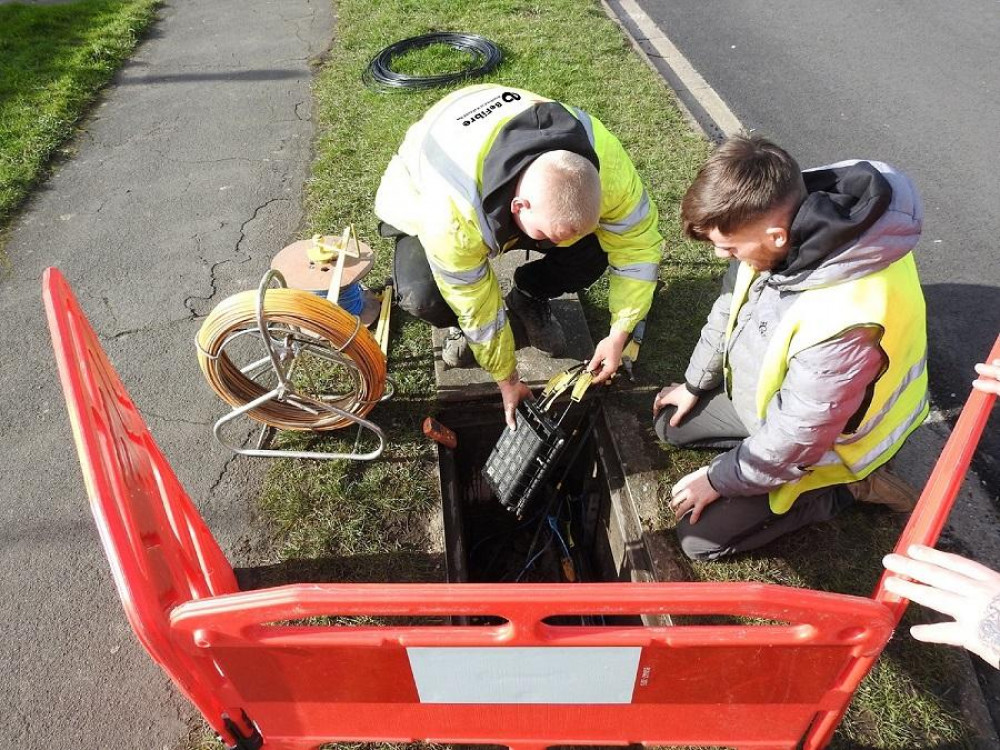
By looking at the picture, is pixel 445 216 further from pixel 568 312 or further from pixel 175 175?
pixel 175 175

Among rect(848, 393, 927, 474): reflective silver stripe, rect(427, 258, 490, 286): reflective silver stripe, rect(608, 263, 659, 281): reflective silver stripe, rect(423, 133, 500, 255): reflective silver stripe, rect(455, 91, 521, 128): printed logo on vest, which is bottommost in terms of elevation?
rect(848, 393, 927, 474): reflective silver stripe

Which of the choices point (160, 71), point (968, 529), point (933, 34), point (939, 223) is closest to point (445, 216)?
point (968, 529)

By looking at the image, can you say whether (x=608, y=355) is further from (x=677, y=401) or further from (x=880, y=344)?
(x=880, y=344)

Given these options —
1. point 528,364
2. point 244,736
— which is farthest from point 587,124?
point 244,736

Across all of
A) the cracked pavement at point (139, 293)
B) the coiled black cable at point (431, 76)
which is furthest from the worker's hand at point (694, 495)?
the coiled black cable at point (431, 76)

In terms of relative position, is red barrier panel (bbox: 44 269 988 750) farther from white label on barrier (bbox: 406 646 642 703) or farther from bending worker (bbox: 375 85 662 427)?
bending worker (bbox: 375 85 662 427)

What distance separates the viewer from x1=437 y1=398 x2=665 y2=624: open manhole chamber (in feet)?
10.8

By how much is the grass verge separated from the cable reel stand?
0.58 feet

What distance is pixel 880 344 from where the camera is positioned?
6.66 feet

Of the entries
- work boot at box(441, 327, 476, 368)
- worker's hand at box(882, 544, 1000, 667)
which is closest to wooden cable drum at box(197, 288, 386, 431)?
work boot at box(441, 327, 476, 368)

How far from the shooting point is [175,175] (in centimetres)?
566

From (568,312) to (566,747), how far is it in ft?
7.38

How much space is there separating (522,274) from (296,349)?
1.34 m

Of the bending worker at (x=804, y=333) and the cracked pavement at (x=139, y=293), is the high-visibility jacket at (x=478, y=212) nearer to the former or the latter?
the bending worker at (x=804, y=333)
